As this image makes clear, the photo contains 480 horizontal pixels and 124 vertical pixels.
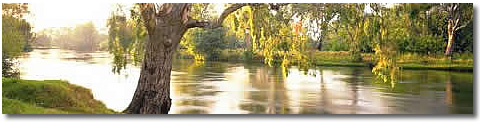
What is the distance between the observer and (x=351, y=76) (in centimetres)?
1333

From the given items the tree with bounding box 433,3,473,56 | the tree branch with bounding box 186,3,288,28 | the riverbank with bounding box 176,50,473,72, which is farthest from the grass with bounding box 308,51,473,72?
the tree branch with bounding box 186,3,288,28

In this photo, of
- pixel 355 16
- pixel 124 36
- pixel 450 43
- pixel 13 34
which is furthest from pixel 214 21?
pixel 450 43

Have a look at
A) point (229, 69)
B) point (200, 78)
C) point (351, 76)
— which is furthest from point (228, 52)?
point (351, 76)

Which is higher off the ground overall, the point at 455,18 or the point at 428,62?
the point at 455,18

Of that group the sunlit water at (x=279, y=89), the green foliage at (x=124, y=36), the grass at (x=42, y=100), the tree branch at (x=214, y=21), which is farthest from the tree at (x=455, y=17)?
the grass at (x=42, y=100)

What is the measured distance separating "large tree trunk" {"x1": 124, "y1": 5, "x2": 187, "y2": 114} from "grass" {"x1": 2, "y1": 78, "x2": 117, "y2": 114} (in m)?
0.42

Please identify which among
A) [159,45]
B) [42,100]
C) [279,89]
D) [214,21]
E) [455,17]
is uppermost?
[455,17]

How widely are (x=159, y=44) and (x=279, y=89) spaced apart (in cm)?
534

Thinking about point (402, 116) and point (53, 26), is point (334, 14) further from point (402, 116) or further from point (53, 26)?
point (53, 26)

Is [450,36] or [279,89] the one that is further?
[279,89]

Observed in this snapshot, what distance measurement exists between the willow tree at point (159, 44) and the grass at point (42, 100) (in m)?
0.46

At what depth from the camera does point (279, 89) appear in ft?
37.5

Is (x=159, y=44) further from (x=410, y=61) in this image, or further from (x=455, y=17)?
(x=410, y=61)

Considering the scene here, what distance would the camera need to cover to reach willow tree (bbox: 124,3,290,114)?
6441mm
